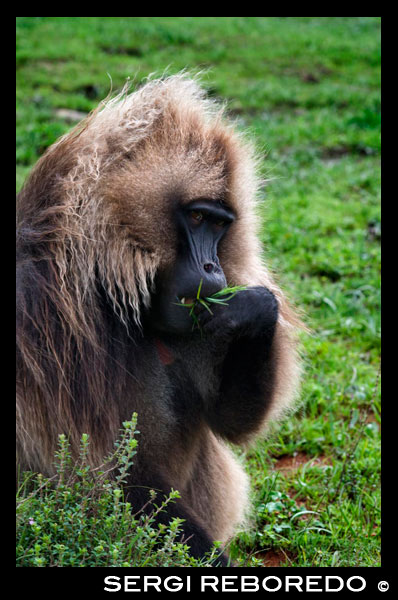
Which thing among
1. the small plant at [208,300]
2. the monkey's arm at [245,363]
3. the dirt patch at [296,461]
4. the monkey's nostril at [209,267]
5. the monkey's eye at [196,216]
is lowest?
the dirt patch at [296,461]

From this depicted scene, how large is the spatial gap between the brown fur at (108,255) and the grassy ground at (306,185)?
75 cm

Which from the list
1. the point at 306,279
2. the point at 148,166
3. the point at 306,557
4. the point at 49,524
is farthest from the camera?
the point at 306,279

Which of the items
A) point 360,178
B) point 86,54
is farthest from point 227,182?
point 86,54

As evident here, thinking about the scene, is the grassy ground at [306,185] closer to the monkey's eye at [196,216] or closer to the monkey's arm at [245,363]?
the monkey's arm at [245,363]

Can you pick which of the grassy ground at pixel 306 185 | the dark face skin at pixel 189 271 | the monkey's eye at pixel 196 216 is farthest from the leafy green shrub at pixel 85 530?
the grassy ground at pixel 306 185

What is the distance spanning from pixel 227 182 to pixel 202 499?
159 cm

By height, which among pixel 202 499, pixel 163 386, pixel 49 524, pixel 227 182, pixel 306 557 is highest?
pixel 227 182

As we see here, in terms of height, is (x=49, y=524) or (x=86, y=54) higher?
(x=86, y=54)

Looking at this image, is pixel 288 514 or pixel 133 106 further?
pixel 288 514

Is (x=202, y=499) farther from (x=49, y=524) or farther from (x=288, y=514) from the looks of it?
(x=49, y=524)

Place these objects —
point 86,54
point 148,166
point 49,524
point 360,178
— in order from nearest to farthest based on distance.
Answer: point 49,524 → point 148,166 → point 360,178 → point 86,54

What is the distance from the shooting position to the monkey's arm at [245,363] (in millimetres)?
3273

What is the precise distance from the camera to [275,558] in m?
3.88

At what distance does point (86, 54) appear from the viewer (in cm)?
1039
